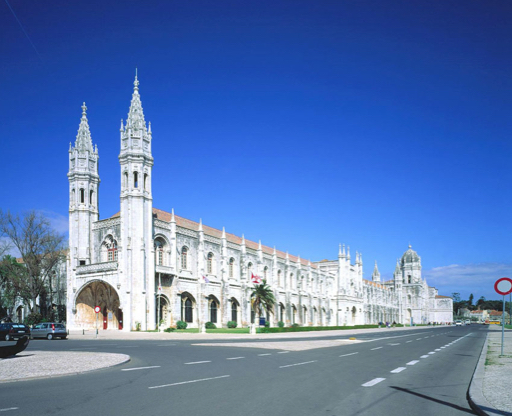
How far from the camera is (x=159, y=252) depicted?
51.1 meters

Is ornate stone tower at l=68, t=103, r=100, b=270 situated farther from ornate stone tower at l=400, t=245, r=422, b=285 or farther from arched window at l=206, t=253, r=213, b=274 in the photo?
ornate stone tower at l=400, t=245, r=422, b=285

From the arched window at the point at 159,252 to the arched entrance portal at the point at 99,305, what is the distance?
5.34 m

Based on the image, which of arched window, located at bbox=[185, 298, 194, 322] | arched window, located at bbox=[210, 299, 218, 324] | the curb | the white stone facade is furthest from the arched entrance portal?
the curb

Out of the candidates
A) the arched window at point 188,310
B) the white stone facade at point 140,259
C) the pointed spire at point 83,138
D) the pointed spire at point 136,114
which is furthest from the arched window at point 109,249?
the pointed spire at point 136,114

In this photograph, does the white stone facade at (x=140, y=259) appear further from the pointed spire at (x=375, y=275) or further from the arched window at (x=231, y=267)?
the pointed spire at (x=375, y=275)

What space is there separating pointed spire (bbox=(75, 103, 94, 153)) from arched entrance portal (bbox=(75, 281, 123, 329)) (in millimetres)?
15310

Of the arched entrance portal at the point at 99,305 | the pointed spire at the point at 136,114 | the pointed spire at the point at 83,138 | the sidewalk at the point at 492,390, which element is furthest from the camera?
the pointed spire at the point at 83,138

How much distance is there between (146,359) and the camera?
16938 mm

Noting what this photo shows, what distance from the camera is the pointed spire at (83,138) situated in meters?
→ 54.1

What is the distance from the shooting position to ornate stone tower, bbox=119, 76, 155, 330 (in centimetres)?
4566

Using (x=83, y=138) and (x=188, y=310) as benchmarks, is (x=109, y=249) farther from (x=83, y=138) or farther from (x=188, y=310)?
(x=83, y=138)

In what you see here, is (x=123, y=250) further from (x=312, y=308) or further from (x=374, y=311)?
(x=374, y=311)

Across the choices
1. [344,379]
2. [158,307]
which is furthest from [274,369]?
[158,307]

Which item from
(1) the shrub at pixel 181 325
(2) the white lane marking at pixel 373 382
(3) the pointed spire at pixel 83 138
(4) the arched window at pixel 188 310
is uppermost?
(3) the pointed spire at pixel 83 138
